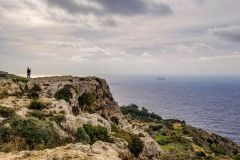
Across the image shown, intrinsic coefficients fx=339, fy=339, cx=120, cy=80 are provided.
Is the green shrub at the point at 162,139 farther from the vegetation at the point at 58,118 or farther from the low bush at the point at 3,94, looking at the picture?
the vegetation at the point at 58,118

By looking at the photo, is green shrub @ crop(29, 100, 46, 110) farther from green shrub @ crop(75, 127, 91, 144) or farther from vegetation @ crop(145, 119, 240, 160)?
vegetation @ crop(145, 119, 240, 160)

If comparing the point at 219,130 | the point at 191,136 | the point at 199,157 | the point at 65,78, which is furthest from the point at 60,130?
the point at 219,130

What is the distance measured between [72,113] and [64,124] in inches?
329

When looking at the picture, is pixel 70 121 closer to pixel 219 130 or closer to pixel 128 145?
A: pixel 128 145

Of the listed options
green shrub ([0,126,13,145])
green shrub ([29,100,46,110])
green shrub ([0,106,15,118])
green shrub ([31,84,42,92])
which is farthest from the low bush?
green shrub ([0,126,13,145])

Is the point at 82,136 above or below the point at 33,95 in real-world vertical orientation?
below

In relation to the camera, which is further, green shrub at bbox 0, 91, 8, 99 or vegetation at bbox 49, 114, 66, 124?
green shrub at bbox 0, 91, 8, 99

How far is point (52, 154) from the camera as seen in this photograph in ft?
48.0

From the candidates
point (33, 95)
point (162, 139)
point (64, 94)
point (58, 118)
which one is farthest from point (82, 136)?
point (162, 139)

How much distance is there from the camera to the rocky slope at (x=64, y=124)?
54.7 feet

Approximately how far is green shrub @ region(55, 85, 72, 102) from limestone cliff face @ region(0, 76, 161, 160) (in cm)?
43

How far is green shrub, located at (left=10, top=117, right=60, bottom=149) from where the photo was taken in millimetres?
21000

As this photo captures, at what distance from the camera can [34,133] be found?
21.5m

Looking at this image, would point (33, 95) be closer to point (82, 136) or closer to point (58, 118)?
point (58, 118)
